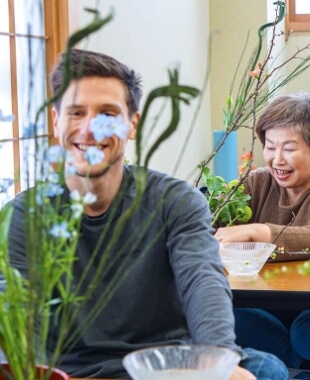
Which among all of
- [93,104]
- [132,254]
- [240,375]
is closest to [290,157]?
[132,254]

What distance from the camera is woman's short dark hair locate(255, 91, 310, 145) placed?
3254 millimetres

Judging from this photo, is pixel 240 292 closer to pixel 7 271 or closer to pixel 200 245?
pixel 200 245

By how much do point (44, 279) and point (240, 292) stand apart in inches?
53.5

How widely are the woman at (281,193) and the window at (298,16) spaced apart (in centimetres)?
404

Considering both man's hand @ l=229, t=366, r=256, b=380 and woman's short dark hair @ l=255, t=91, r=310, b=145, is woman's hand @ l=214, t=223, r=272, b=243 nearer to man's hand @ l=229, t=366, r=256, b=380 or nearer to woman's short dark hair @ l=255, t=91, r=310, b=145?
woman's short dark hair @ l=255, t=91, r=310, b=145

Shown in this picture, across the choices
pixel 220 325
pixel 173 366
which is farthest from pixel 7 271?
pixel 220 325

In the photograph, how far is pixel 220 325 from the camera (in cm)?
175

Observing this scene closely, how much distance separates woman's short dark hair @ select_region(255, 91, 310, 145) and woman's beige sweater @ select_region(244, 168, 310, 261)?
19 centimetres

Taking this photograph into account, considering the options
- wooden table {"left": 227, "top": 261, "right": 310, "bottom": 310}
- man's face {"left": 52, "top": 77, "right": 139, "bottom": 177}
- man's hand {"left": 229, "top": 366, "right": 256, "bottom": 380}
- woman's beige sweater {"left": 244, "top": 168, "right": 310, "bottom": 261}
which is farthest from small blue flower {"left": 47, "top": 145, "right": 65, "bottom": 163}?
woman's beige sweater {"left": 244, "top": 168, "right": 310, "bottom": 261}

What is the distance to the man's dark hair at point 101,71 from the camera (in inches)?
74.2

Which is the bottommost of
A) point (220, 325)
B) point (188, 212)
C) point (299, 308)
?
point (299, 308)

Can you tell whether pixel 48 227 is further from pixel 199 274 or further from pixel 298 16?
pixel 298 16

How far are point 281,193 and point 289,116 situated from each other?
0.27 metres

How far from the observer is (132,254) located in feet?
6.57
